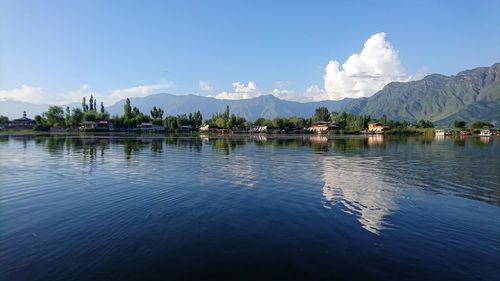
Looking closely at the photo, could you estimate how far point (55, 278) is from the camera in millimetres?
11867

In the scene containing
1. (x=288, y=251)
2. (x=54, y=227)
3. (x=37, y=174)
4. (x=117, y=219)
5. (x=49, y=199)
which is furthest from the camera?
(x=37, y=174)

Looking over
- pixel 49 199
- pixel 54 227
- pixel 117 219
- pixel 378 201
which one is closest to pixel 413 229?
pixel 378 201

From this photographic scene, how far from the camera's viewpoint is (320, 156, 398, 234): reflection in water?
20.5m

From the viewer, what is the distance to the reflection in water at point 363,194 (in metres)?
20.5

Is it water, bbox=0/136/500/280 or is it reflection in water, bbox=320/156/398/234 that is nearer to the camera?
water, bbox=0/136/500/280

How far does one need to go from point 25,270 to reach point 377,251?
47.7 feet

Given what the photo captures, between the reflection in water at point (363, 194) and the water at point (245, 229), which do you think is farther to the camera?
the reflection in water at point (363, 194)

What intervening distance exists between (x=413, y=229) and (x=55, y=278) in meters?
17.4

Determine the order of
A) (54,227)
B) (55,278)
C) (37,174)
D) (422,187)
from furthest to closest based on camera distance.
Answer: (37,174) → (422,187) → (54,227) → (55,278)

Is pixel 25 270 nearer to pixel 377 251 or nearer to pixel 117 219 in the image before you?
pixel 117 219

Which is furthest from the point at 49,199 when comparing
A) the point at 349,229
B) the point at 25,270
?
the point at 349,229

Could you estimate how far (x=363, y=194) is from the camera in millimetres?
27312

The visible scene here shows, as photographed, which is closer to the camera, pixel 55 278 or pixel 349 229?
pixel 55 278

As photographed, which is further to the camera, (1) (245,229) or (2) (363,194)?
(2) (363,194)
